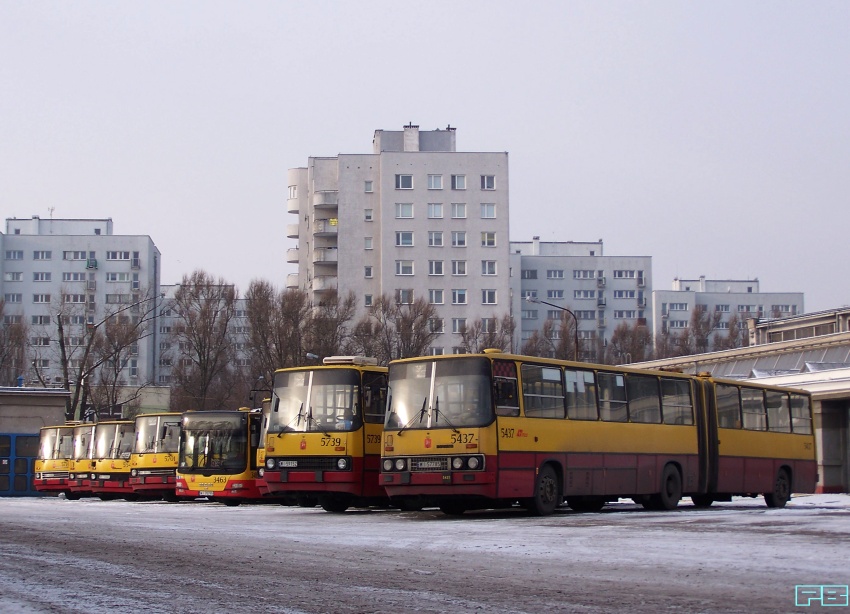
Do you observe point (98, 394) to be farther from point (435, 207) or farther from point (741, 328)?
point (741, 328)

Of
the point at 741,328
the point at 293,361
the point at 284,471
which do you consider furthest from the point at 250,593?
the point at 741,328

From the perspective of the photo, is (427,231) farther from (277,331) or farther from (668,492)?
(668,492)

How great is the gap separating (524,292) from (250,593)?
4450 inches

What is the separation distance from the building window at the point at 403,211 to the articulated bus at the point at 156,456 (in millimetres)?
55681

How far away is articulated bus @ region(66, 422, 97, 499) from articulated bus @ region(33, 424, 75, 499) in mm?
374

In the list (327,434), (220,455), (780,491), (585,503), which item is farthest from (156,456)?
(780,491)

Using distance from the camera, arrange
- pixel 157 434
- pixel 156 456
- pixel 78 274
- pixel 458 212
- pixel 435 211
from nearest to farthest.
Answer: pixel 156 456 < pixel 157 434 < pixel 435 211 < pixel 458 212 < pixel 78 274

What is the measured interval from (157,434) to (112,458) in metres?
4.66

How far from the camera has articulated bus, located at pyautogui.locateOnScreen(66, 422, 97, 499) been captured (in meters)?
43.7

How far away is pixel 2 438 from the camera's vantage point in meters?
50.5

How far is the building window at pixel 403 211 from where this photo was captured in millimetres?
93062

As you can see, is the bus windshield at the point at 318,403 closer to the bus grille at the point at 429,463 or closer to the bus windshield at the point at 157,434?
the bus grille at the point at 429,463

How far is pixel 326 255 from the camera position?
94750 millimetres

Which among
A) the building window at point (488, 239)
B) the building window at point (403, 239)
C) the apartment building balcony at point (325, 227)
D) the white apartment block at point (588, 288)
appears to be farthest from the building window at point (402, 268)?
the white apartment block at point (588, 288)
